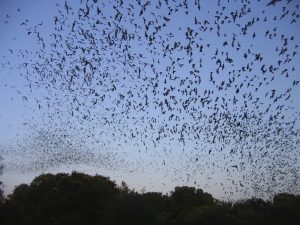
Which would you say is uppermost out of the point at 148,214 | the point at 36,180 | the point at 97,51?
the point at 36,180

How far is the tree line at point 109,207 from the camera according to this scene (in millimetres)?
43344

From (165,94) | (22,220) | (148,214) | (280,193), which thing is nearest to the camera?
(165,94)

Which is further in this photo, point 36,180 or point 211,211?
point 36,180

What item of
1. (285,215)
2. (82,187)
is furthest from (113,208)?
(285,215)

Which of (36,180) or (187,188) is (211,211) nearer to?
(187,188)

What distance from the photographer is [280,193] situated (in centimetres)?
5662

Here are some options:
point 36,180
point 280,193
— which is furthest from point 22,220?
point 280,193

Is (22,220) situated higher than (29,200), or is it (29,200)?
(29,200)

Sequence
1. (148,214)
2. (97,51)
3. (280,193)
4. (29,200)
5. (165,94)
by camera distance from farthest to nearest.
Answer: (280,193) → (29,200) → (148,214) → (165,94) → (97,51)

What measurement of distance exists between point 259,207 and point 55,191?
1110 inches

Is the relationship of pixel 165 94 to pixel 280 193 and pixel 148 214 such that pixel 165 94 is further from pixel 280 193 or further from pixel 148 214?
pixel 280 193

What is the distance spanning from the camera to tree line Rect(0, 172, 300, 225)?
43344 mm

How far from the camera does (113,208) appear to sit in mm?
43031

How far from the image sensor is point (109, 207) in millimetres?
45031
